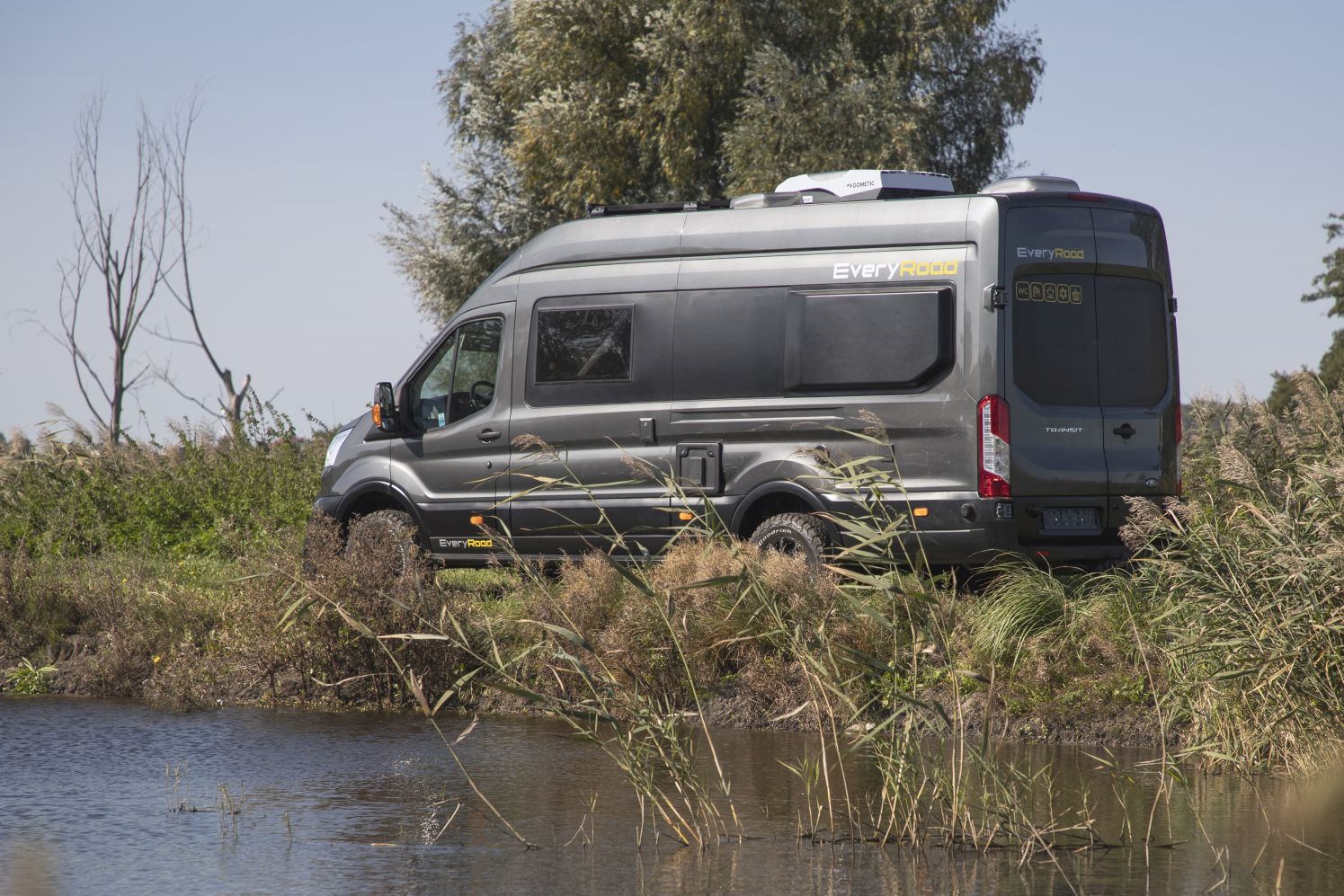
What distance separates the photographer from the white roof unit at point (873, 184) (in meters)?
10.8

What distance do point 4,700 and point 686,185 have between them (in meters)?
19.9

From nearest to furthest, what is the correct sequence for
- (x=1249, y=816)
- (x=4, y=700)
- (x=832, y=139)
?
(x=1249, y=816), (x=4, y=700), (x=832, y=139)

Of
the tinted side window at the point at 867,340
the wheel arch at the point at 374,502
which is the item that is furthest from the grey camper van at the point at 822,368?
the wheel arch at the point at 374,502

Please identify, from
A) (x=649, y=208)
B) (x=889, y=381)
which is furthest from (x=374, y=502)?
(x=889, y=381)

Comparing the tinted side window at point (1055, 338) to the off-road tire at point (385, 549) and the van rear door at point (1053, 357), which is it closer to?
the van rear door at point (1053, 357)

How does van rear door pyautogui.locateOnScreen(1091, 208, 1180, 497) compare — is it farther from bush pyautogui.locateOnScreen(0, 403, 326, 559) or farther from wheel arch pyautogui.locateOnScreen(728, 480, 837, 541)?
bush pyautogui.locateOnScreen(0, 403, 326, 559)

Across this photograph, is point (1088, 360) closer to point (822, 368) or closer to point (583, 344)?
point (822, 368)

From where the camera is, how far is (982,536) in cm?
943

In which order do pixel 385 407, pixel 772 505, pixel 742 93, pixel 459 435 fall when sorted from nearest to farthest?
pixel 772 505 → pixel 459 435 → pixel 385 407 → pixel 742 93

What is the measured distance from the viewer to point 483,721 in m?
8.52

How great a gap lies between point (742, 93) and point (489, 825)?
22743 mm

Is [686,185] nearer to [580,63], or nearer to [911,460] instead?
[580,63]

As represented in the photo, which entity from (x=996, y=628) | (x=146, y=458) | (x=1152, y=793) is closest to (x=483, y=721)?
(x=996, y=628)

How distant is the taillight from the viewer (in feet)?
30.8
